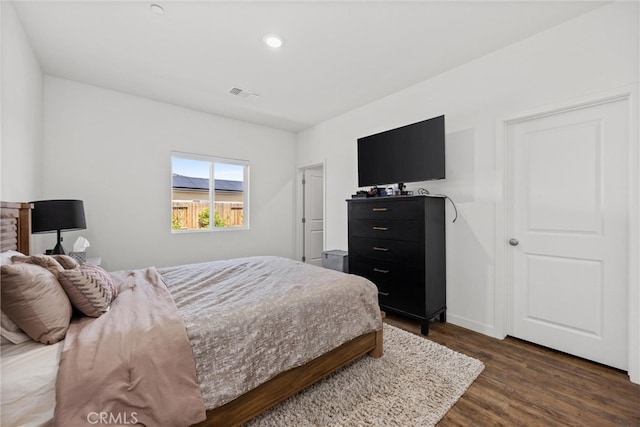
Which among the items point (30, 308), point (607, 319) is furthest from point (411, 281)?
point (30, 308)

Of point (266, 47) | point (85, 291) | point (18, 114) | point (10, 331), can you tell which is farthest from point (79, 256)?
point (266, 47)

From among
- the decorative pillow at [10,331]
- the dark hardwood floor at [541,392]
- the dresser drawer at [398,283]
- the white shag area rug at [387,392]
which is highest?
the decorative pillow at [10,331]

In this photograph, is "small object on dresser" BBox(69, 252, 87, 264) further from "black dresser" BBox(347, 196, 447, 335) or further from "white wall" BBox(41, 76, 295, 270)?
"black dresser" BBox(347, 196, 447, 335)

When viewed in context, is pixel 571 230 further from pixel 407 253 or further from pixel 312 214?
pixel 312 214

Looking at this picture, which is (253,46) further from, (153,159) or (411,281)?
(411,281)

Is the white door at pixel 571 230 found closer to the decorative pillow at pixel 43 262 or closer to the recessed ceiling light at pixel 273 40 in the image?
the recessed ceiling light at pixel 273 40

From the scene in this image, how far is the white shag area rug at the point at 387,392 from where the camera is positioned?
153 centimetres

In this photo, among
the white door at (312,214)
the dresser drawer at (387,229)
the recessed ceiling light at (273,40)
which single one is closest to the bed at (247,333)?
the dresser drawer at (387,229)

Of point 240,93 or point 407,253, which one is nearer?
point 407,253

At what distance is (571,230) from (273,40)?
2950 mm

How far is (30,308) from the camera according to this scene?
1097 millimetres

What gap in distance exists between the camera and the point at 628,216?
1954mm

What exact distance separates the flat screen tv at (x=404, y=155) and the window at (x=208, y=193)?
217cm

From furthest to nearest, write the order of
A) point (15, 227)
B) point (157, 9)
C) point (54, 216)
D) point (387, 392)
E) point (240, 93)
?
point (240, 93) < point (54, 216) < point (157, 9) < point (15, 227) < point (387, 392)
